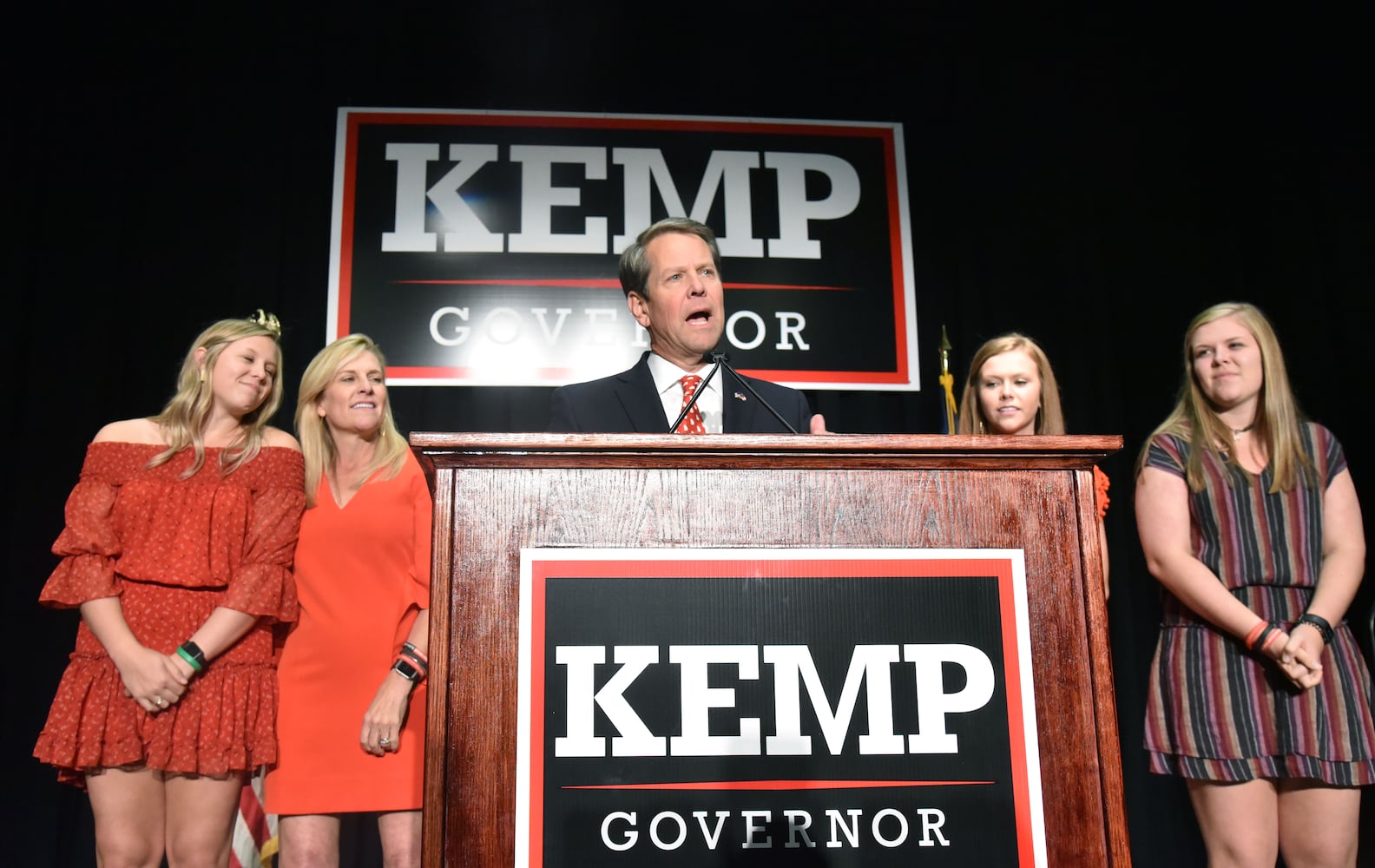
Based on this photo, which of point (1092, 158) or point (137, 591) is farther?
point (1092, 158)

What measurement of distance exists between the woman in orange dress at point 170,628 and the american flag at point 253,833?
17.6 inches

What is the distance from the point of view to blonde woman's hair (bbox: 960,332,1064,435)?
7.93 ft

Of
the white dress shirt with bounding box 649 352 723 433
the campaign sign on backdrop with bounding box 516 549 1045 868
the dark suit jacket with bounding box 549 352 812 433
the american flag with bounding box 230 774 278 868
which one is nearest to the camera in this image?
the campaign sign on backdrop with bounding box 516 549 1045 868

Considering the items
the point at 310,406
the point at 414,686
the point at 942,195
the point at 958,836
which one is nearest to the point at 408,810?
the point at 414,686

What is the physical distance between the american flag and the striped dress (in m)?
2.04

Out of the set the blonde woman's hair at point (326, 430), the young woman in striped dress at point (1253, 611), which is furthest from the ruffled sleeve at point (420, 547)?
the young woman in striped dress at point (1253, 611)

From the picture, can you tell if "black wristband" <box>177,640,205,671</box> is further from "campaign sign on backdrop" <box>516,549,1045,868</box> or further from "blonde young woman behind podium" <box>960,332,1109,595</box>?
Answer: "blonde young woman behind podium" <box>960,332,1109,595</box>

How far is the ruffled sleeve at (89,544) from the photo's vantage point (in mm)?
2064

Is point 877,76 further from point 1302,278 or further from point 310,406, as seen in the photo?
point 310,406

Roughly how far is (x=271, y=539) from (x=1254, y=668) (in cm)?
198

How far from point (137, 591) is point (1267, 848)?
2265 millimetres

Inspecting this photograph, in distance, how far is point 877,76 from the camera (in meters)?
3.59

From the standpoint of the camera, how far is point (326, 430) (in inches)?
95.4

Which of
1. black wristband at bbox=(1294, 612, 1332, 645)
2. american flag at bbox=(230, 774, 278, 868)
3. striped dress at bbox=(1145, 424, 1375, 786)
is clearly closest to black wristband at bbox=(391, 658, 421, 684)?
american flag at bbox=(230, 774, 278, 868)
